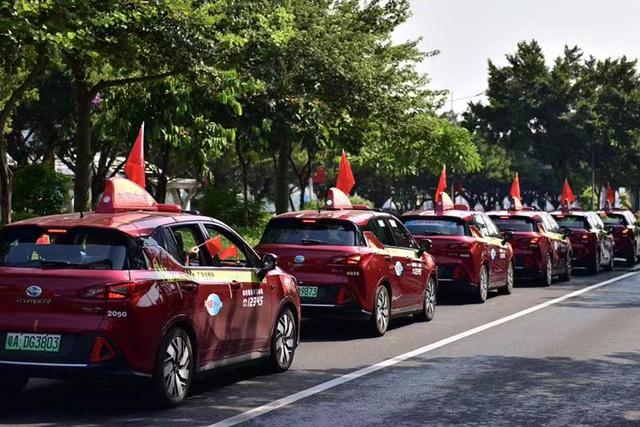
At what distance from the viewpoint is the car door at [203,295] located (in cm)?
914

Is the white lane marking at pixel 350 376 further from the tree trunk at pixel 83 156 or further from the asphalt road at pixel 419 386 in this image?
the tree trunk at pixel 83 156

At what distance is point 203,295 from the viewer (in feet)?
30.3

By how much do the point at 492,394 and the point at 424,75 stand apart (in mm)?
23497

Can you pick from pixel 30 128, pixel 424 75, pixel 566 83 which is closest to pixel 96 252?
pixel 424 75

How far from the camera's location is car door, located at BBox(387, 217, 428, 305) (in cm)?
1535

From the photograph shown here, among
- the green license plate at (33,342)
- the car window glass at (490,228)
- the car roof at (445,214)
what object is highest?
the car roof at (445,214)

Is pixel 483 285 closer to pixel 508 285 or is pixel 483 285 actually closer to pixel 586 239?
pixel 508 285

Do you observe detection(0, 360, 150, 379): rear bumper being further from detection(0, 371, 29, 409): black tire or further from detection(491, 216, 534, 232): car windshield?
detection(491, 216, 534, 232): car windshield

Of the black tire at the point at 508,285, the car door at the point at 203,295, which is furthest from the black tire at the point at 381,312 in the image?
the black tire at the point at 508,285

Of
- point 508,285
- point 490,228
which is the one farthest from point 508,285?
point 490,228

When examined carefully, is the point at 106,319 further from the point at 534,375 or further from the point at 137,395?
the point at 534,375

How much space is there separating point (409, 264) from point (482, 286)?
15.6 feet

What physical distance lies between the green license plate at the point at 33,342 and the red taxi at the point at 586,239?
21893 mm

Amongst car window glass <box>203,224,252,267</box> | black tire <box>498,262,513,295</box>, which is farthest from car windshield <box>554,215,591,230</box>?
car window glass <box>203,224,252,267</box>
